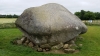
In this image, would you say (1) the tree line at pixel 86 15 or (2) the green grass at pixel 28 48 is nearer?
(2) the green grass at pixel 28 48

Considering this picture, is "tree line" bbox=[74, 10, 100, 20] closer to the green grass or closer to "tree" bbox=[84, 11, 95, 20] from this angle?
"tree" bbox=[84, 11, 95, 20]

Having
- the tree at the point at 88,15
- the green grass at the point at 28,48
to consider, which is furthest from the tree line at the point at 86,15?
the green grass at the point at 28,48

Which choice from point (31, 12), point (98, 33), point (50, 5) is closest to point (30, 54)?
point (31, 12)

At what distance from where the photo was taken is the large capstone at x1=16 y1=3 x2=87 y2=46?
15.7 metres

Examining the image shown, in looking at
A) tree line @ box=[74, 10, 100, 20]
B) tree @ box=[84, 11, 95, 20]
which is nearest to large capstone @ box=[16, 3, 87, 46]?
tree line @ box=[74, 10, 100, 20]

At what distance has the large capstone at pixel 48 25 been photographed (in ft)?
51.5

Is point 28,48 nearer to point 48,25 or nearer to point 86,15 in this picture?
point 48,25

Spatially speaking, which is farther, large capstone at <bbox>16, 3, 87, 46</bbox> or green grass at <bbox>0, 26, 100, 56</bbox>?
large capstone at <bbox>16, 3, 87, 46</bbox>

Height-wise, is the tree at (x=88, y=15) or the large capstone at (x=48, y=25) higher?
the large capstone at (x=48, y=25)

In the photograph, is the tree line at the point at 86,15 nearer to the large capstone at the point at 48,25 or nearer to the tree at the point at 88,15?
the tree at the point at 88,15

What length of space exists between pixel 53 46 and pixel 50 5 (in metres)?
3.54

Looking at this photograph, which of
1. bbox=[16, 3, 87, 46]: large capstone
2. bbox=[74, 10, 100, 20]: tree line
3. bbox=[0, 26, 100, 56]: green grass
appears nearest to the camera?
bbox=[0, 26, 100, 56]: green grass

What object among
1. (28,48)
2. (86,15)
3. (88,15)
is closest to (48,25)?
(28,48)

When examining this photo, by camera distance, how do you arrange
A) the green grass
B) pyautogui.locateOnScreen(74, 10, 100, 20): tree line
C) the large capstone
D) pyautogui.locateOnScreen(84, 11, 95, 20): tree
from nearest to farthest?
the green grass, the large capstone, pyautogui.locateOnScreen(74, 10, 100, 20): tree line, pyautogui.locateOnScreen(84, 11, 95, 20): tree
